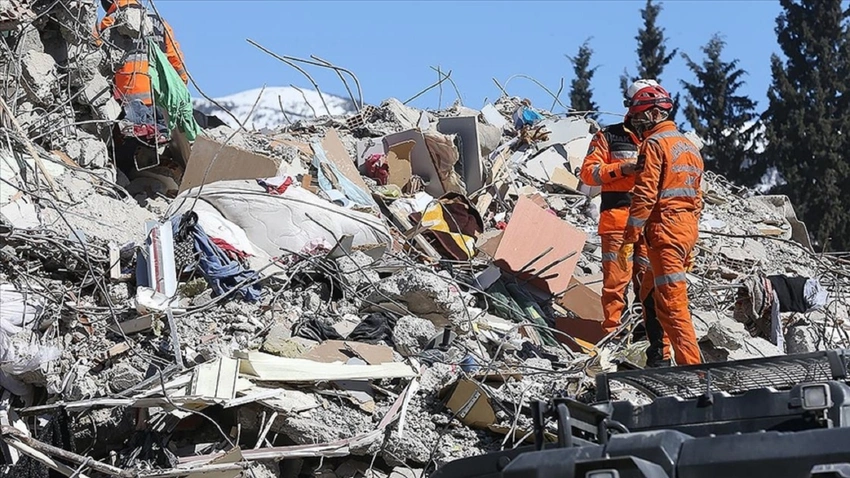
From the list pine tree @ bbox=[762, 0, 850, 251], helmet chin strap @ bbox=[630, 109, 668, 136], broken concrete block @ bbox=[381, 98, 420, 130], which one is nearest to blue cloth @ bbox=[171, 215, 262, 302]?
helmet chin strap @ bbox=[630, 109, 668, 136]

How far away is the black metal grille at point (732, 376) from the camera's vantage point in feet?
12.9

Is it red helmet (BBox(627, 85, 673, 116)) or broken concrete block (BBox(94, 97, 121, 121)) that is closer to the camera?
red helmet (BBox(627, 85, 673, 116))

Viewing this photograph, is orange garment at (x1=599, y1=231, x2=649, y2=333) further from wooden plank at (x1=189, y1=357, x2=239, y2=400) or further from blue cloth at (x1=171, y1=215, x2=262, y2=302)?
wooden plank at (x1=189, y1=357, x2=239, y2=400)

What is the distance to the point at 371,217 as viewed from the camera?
324 inches

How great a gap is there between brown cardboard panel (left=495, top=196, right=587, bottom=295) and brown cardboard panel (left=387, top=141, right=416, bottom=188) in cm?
162

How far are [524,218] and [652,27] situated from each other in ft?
86.8

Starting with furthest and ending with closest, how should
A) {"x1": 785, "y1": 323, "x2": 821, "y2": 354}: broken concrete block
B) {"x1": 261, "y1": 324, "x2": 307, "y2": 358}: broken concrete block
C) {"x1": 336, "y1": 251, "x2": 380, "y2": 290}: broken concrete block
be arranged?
1. {"x1": 785, "y1": 323, "x2": 821, "y2": 354}: broken concrete block
2. {"x1": 336, "y1": 251, "x2": 380, "y2": 290}: broken concrete block
3. {"x1": 261, "y1": 324, "x2": 307, "y2": 358}: broken concrete block

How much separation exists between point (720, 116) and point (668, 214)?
85.7 ft

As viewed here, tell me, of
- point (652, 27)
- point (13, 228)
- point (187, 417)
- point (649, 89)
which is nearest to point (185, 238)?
point (13, 228)

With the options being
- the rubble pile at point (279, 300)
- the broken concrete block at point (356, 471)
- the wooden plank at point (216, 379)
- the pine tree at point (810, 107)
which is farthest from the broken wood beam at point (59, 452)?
the pine tree at point (810, 107)

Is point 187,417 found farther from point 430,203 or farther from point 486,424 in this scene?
point 430,203

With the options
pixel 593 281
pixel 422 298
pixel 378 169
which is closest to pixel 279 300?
pixel 422 298

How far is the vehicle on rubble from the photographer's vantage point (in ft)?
9.40

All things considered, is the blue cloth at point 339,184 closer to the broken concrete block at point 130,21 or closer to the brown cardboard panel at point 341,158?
the brown cardboard panel at point 341,158
